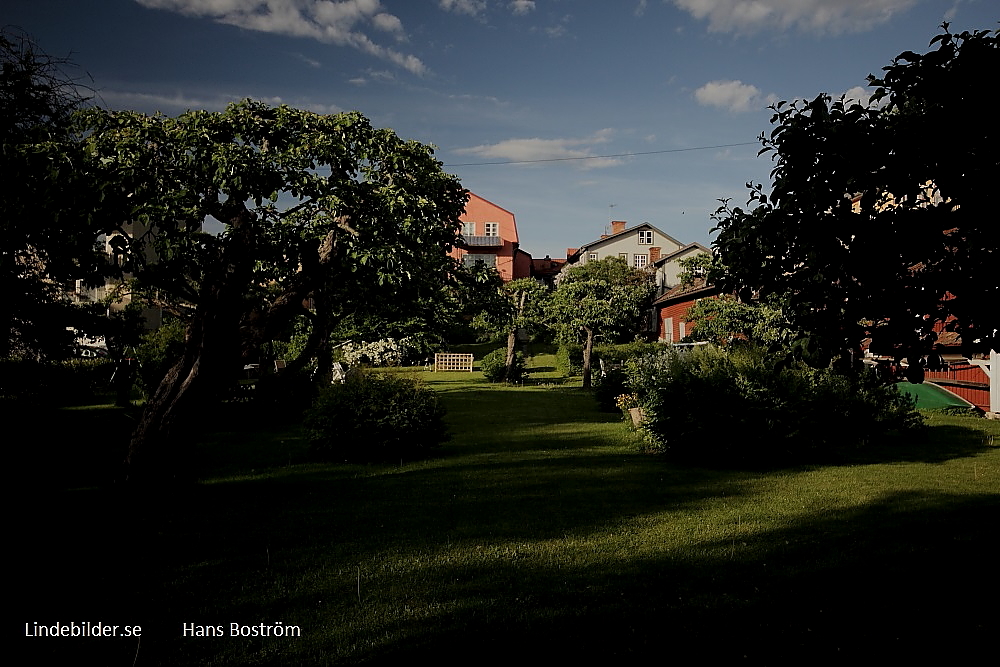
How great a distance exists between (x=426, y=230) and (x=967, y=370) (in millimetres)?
16327

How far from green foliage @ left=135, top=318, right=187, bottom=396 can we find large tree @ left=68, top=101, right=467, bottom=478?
1168 cm

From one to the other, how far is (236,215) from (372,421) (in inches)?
148

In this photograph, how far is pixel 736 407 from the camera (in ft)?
36.9

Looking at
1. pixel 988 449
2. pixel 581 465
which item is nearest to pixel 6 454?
pixel 581 465

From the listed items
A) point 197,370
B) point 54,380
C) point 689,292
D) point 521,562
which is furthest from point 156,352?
point 689,292

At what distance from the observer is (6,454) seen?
38.5 feet

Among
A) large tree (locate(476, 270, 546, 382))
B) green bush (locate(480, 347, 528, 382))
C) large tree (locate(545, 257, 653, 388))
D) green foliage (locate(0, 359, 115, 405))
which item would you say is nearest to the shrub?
large tree (locate(545, 257, 653, 388))

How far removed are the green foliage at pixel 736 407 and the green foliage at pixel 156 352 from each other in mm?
14644

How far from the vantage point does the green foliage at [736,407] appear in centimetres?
1120

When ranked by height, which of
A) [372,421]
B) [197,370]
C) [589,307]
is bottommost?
[372,421]

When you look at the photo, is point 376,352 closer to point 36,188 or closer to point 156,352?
point 156,352

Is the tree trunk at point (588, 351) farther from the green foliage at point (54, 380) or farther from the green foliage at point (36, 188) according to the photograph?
the green foliage at point (36, 188)

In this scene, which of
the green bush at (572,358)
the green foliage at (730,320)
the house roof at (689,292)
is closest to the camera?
the green foliage at (730,320)

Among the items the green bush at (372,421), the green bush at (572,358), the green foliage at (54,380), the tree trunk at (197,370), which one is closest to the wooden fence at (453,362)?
the green bush at (572,358)
